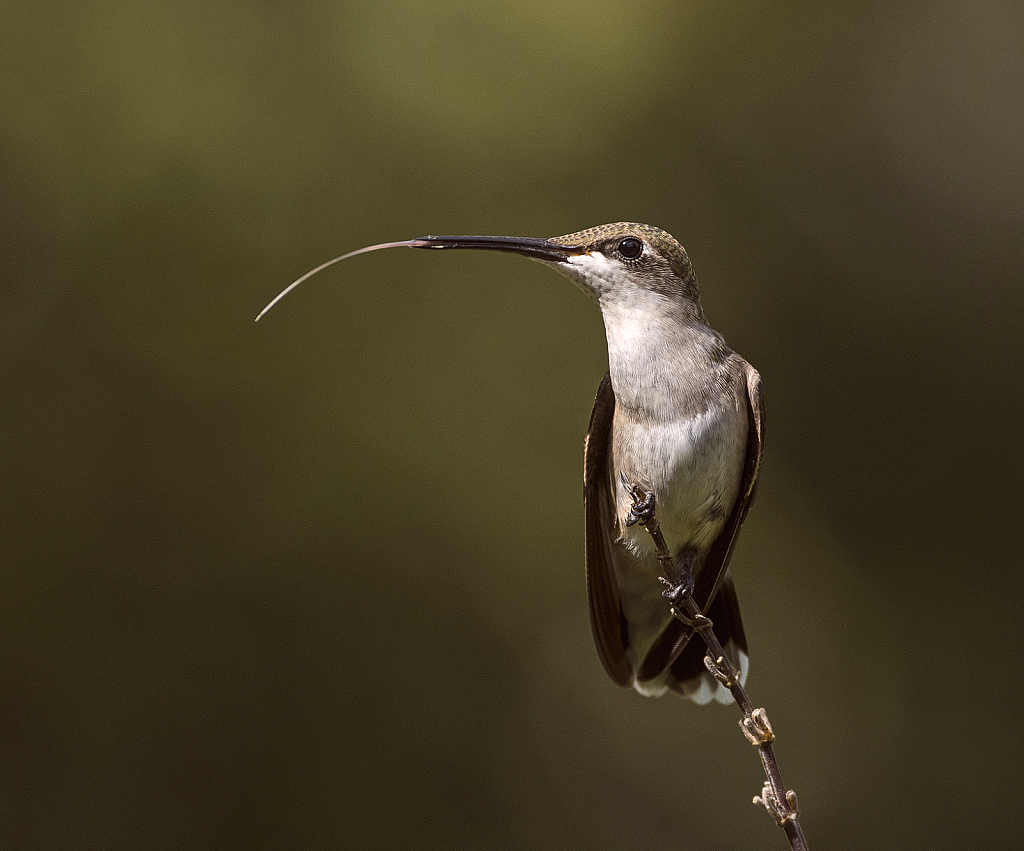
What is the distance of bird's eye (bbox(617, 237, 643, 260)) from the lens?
2736 mm

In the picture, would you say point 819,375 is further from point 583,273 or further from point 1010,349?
point 583,273

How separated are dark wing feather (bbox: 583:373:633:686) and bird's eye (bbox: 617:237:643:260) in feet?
1.43

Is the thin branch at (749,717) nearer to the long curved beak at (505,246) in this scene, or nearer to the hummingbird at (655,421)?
the hummingbird at (655,421)

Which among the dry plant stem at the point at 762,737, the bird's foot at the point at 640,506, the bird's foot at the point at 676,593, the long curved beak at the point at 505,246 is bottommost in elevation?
the dry plant stem at the point at 762,737

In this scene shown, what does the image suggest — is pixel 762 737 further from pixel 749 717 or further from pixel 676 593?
pixel 676 593

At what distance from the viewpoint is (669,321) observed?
2787mm

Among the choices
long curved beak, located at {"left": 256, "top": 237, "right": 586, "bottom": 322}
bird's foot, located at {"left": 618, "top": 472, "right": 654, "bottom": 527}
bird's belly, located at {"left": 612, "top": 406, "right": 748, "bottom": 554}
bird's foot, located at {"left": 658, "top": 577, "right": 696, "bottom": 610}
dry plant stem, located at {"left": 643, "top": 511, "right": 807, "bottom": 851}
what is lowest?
dry plant stem, located at {"left": 643, "top": 511, "right": 807, "bottom": 851}

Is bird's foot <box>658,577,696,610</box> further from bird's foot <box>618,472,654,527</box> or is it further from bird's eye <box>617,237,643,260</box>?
→ bird's eye <box>617,237,643,260</box>

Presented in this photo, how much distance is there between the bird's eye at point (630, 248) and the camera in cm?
274

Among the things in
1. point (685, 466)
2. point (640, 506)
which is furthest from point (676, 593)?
point (685, 466)

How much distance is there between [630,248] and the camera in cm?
275

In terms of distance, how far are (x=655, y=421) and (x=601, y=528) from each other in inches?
22.1

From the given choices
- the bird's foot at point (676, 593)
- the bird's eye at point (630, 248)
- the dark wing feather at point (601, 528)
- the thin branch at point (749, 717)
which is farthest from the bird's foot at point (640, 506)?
the bird's eye at point (630, 248)

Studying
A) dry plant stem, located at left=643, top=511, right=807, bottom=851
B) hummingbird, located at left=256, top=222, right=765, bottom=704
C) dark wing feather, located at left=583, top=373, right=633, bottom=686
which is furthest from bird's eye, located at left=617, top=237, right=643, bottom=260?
dry plant stem, located at left=643, top=511, right=807, bottom=851
